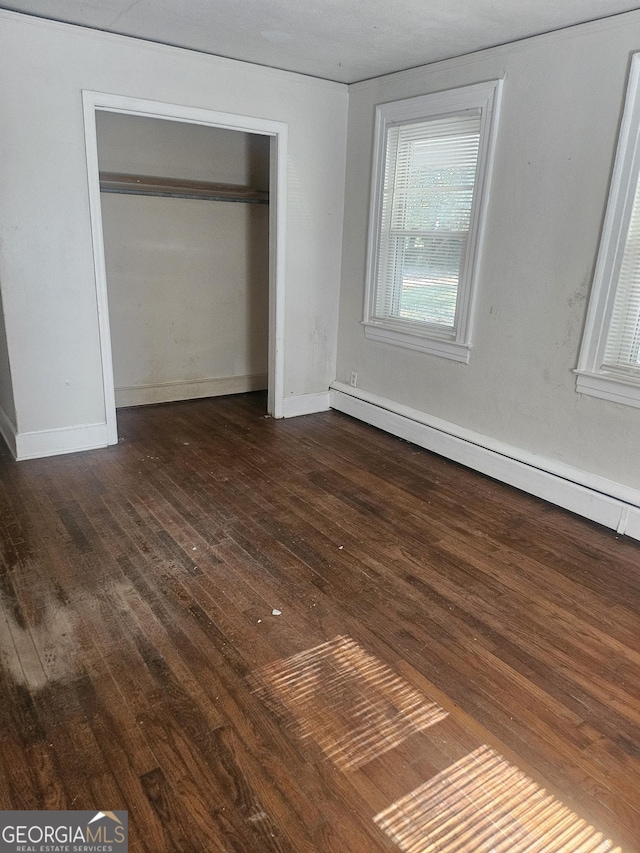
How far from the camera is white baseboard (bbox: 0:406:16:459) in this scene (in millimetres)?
3953

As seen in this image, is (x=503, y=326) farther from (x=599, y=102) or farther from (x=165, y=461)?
(x=165, y=461)

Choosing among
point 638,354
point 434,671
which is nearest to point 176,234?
point 638,354

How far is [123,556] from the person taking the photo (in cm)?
287

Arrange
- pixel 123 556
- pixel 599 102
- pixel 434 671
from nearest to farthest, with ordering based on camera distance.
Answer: pixel 434 671
pixel 123 556
pixel 599 102

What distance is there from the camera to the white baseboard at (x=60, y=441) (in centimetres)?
391

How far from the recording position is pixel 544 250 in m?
3.49

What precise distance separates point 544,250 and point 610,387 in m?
0.90

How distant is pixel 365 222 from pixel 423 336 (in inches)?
44.3

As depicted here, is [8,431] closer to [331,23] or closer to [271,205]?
[271,205]

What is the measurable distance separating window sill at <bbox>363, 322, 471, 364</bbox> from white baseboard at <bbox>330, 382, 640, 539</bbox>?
480 millimetres

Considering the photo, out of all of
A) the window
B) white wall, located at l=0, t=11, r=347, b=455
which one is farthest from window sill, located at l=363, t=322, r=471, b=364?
white wall, located at l=0, t=11, r=347, b=455

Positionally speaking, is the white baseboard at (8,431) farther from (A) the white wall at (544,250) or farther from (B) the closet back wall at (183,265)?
(A) the white wall at (544,250)

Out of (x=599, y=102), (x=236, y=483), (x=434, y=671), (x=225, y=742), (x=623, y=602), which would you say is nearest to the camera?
(x=225, y=742)

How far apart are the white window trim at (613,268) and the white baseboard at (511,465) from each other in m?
0.51
